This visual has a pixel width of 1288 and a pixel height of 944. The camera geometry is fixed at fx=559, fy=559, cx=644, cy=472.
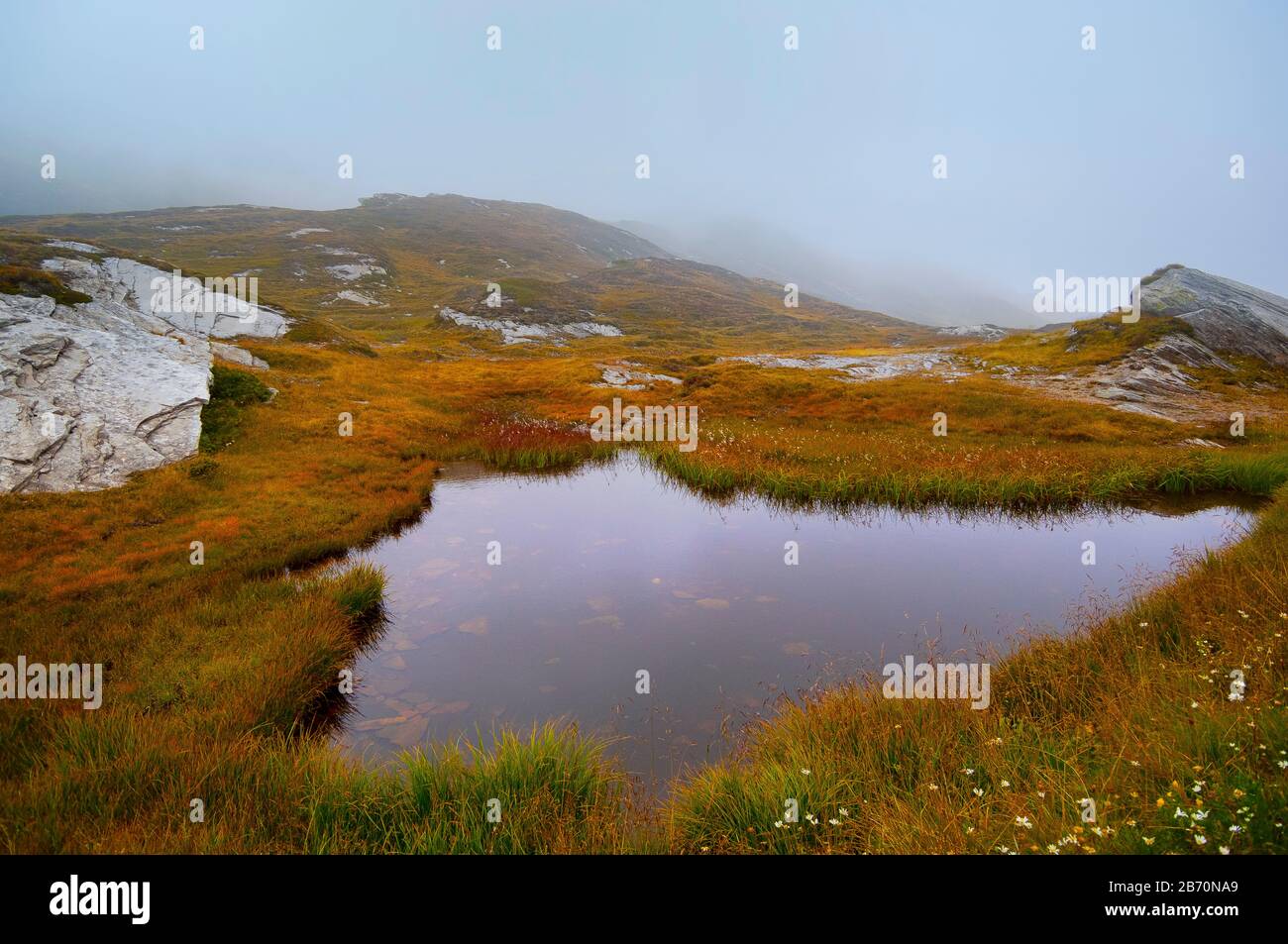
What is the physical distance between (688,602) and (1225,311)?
57.1 m

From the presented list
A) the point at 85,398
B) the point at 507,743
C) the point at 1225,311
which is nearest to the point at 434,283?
the point at 85,398

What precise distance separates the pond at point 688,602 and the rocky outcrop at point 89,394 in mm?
9680

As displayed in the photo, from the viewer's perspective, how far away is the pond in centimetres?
930

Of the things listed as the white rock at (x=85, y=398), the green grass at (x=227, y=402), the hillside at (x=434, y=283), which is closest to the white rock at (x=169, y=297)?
the white rock at (x=85, y=398)

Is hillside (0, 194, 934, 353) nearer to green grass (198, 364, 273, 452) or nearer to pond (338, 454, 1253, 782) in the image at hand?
green grass (198, 364, 273, 452)

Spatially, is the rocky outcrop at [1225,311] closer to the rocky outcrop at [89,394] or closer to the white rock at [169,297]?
the rocky outcrop at [89,394]

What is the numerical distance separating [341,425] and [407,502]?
10.1 metres

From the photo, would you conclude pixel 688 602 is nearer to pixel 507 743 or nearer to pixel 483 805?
pixel 507 743

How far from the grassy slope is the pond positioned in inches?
45.4

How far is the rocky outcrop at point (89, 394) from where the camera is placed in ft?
54.5

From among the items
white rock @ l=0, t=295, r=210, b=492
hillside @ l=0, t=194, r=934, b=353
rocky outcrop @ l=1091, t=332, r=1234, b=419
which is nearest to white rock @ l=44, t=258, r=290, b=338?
white rock @ l=0, t=295, r=210, b=492

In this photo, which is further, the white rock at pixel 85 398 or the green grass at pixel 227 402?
the green grass at pixel 227 402
